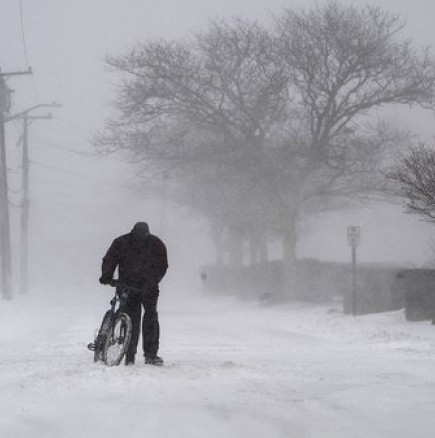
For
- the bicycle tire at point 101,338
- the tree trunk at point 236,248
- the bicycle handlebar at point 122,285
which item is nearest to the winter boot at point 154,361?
the bicycle tire at point 101,338

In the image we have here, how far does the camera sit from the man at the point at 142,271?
31.4 feet

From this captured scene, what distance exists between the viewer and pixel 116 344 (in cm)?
935

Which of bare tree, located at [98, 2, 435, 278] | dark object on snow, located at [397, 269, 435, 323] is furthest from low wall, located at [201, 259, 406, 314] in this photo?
dark object on snow, located at [397, 269, 435, 323]

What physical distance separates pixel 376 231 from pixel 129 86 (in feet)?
224

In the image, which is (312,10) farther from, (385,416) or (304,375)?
(385,416)

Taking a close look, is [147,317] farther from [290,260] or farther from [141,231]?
[290,260]

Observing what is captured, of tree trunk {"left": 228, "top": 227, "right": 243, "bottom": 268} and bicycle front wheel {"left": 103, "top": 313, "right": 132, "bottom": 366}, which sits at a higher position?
tree trunk {"left": 228, "top": 227, "right": 243, "bottom": 268}

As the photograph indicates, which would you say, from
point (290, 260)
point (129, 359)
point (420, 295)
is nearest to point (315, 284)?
point (290, 260)

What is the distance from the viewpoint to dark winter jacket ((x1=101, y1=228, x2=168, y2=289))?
9586mm

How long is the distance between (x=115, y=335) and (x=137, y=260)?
826 mm

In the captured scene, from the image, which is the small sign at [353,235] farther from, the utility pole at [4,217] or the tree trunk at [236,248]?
the tree trunk at [236,248]

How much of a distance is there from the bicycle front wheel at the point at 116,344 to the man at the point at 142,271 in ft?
0.58

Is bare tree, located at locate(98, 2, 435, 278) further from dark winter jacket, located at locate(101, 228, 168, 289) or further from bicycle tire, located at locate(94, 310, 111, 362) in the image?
bicycle tire, located at locate(94, 310, 111, 362)

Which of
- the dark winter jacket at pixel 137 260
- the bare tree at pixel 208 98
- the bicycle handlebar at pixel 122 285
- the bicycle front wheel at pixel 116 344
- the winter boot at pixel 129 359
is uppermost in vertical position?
the bare tree at pixel 208 98
